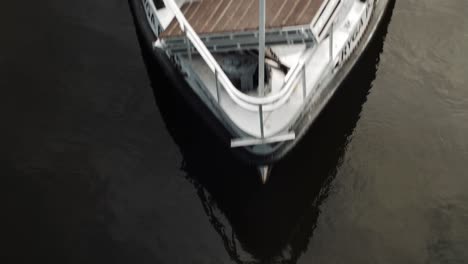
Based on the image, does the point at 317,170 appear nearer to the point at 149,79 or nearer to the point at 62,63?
the point at 149,79

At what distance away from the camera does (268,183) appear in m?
10.2

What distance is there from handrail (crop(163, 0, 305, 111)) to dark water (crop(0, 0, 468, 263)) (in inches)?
72.0

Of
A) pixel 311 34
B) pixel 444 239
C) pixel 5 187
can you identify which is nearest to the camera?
pixel 311 34

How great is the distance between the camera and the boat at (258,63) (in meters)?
9.02

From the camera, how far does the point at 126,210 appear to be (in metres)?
10.3

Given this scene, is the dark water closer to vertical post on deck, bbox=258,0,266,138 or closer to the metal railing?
the metal railing

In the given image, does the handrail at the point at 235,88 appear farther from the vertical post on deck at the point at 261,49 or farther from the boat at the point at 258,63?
the vertical post on deck at the point at 261,49

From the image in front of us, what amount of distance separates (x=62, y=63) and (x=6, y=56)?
3.72 ft

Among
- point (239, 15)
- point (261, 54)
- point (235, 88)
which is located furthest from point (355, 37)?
point (235, 88)

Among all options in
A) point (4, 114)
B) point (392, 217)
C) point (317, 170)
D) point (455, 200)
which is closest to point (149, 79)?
point (4, 114)

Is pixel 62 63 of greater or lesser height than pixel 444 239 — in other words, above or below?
above

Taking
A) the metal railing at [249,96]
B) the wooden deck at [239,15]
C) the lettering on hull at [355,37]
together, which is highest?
the wooden deck at [239,15]

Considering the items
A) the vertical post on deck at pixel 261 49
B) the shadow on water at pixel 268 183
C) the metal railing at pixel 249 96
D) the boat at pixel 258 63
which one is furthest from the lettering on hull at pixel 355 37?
the vertical post on deck at pixel 261 49

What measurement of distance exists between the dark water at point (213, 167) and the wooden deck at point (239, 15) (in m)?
1.98
